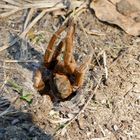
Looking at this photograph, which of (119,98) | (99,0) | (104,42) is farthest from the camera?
(99,0)

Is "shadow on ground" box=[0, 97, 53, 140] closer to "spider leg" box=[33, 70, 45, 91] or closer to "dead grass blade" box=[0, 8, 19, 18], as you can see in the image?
"spider leg" box=[33, 70, 45, 91]

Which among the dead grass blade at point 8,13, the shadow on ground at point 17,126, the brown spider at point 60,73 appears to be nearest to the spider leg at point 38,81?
the brown spider at point 60,73

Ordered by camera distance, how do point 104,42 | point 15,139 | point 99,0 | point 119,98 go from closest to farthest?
1. point 15,139
2. point 119,98
3. point 104,42
4. point 99,0

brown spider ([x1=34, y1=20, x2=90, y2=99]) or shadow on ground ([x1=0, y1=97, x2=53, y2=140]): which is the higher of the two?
brown spider ([x1=34, y1=20, x2=90, y2=99])

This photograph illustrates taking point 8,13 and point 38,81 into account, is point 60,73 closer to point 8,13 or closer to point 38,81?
A: point 38,81

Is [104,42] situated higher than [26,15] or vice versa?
[26,15]

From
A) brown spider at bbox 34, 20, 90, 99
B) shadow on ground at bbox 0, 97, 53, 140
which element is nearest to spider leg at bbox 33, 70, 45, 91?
brown spider at bbox 34, 20, 90, 99

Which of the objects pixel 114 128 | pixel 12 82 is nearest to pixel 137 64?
pixel 114 128

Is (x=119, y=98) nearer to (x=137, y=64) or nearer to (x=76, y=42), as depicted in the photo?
(x=137, y=64)

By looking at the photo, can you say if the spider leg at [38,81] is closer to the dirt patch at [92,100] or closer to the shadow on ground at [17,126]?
the dirt patch at [92,100]
